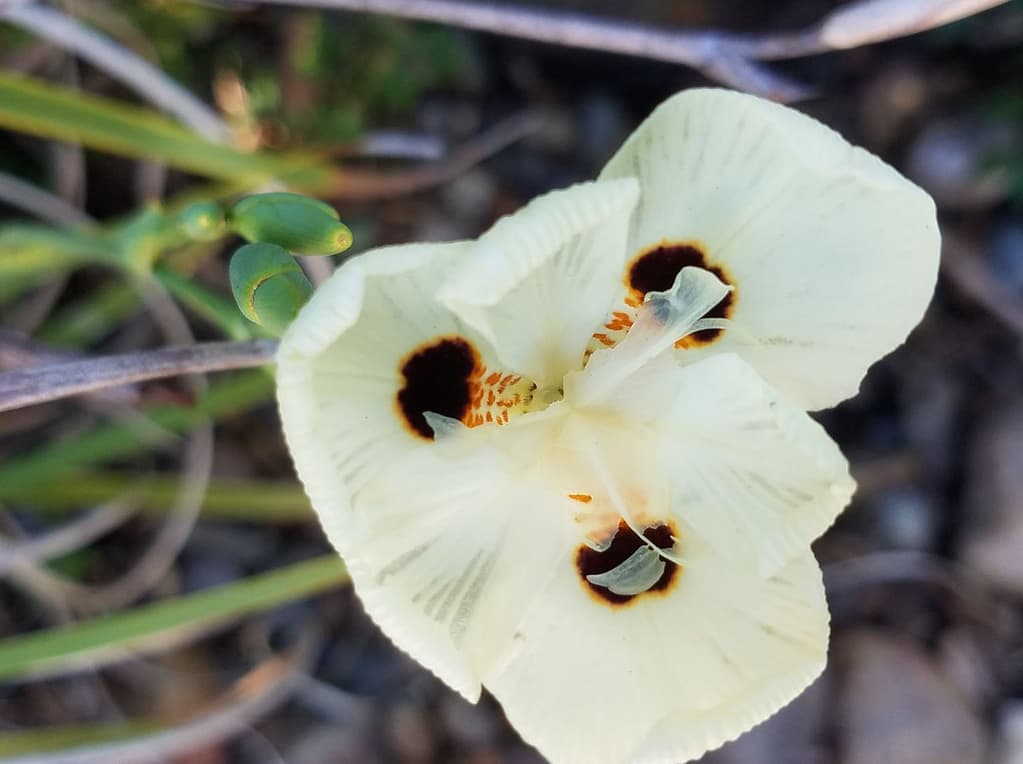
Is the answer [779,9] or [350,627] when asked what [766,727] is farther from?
[779,9]

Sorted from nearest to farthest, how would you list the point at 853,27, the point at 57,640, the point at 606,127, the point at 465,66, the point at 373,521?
the point at 373,521 < the point at 853,27 < the point at 57,640 < the point at 465,66 < the point at 606,127

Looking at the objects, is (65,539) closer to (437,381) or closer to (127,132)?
(127,132)

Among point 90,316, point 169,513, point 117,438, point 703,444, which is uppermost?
point 703,444

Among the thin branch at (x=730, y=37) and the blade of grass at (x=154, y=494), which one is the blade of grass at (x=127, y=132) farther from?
the blade of grass at (x=154, y=494)

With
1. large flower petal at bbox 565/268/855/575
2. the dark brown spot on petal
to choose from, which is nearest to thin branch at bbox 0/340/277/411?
the dark brown spot on petal

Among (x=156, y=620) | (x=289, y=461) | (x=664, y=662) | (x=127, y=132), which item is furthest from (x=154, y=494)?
(x=664, y=662)

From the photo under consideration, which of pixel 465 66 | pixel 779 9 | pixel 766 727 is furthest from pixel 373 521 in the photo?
pixel 779 9
